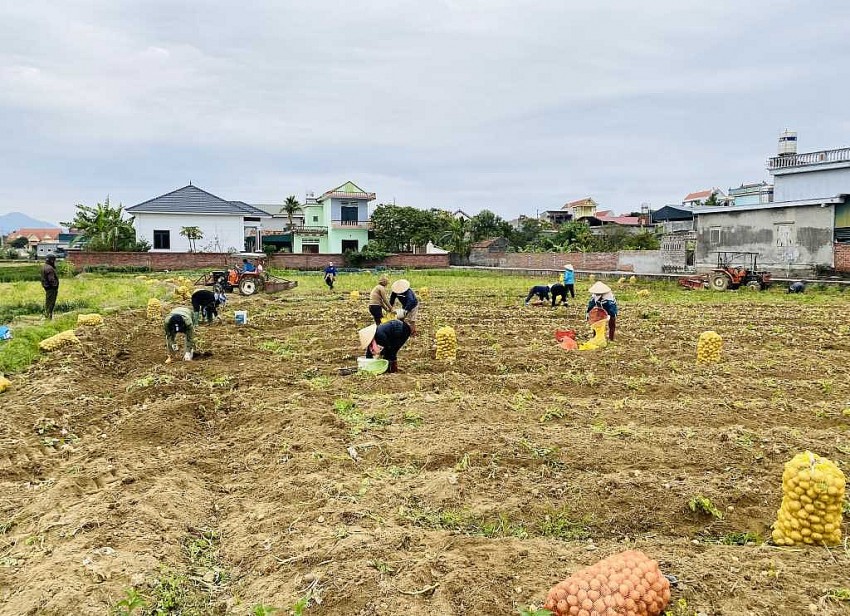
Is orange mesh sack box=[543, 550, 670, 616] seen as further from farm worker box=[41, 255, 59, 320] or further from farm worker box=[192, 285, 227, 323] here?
farm worker box=[41, 255, 59, 320]

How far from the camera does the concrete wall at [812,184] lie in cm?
3356

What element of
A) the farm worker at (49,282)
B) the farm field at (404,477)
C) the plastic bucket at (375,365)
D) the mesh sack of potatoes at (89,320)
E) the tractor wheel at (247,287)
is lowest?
the farm field at (404,477)

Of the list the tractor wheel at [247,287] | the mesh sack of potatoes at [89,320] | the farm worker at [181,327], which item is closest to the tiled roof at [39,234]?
the tractor wheel at [247,287]

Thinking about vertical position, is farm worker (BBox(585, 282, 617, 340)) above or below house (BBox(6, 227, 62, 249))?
below

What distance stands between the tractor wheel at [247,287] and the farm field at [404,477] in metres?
10.7

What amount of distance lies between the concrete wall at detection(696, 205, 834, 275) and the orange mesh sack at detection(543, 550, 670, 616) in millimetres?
28066

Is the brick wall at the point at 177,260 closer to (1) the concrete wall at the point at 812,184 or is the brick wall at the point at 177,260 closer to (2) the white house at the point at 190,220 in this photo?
(2) the white house at the point at 190,220

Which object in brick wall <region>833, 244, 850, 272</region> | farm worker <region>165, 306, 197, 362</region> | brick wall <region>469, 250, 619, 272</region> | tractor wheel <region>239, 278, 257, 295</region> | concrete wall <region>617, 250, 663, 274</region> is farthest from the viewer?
brick wall <region>469, 250, 619, 272</region>

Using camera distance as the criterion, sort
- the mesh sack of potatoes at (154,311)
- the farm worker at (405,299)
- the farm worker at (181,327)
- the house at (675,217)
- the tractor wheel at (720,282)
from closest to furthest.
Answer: the farm worker at (181,327)
the farm worker at (405,299)
the mesh sack of potatoes at (154,311)
the tractor wheel at (720,282)
the house at (675,217)

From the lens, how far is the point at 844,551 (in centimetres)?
411

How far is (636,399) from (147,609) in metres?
5.85

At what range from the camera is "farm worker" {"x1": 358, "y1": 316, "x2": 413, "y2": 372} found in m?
9.08

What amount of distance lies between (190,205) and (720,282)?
108ft

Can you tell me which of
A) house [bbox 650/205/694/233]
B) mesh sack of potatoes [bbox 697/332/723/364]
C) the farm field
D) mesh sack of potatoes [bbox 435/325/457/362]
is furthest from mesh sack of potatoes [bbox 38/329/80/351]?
house [bbox 650/205/694/233]
